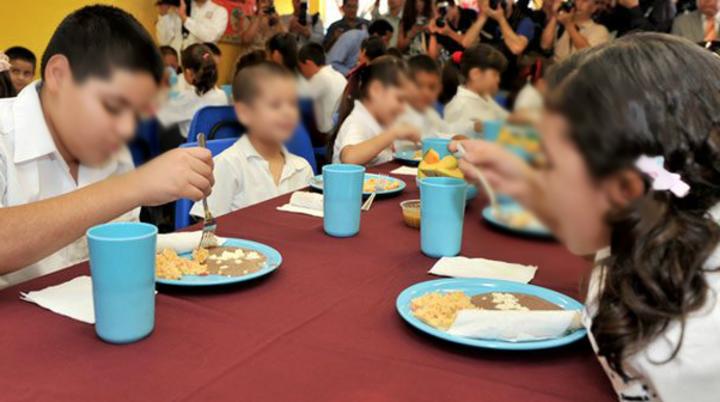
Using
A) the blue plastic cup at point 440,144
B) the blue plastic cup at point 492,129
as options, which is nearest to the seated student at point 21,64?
the blue plastic cup at point 440,144

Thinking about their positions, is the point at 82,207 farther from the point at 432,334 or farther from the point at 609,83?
the point at 609,83

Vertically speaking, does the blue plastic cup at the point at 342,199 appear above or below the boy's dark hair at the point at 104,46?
below

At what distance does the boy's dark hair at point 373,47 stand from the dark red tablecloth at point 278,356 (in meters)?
0.19

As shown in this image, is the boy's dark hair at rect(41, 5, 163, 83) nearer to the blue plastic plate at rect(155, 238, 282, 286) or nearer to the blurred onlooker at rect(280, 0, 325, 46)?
the blurred onlooker at rect(280, 0, 325, 46)

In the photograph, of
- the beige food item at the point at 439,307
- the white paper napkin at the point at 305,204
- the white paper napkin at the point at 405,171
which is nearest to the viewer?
the beige food item at the point at 439,307

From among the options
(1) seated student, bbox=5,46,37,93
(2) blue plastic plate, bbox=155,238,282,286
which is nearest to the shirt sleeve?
(2) blue plastic plate, bbox=155,238,282,286

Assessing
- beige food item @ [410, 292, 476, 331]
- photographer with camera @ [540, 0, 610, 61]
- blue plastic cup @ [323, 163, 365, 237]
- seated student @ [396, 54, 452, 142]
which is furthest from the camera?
blue plastic cup @ [323, 163, 365, 237]

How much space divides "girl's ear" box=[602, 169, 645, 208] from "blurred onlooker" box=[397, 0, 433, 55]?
0.33 meters

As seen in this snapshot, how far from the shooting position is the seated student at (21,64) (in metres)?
2.53

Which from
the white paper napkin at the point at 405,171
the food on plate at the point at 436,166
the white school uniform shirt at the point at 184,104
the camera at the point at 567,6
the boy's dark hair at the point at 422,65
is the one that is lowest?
the white paper napkin at the point at 405,171

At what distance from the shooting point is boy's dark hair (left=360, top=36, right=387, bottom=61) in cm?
54

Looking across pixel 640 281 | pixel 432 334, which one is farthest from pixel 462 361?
pixel 640 281

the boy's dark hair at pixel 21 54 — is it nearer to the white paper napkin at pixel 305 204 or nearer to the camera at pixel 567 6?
the white paper napkin at pixel 305 204

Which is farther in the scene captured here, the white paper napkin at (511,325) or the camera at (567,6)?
the white paper napkin at (511,325)
